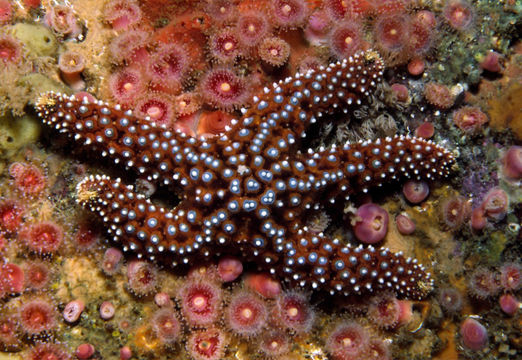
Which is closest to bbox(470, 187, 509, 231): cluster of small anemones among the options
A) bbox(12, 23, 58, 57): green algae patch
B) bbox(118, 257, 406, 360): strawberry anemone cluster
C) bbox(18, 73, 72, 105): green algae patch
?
bbox(118, 257, 406, 360): strawberry anemone cluster

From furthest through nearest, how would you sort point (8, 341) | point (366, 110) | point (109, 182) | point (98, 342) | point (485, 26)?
point (485, 26)
point (366, 110)
point (98, 342)
point (8, 341)
point (109, 182)

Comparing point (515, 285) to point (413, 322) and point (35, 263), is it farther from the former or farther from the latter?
point (35, 263)

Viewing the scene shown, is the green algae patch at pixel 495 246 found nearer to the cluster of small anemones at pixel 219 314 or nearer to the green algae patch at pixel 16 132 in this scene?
the cluster of small anemones at pixel 219 314

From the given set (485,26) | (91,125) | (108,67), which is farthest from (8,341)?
(485,26)

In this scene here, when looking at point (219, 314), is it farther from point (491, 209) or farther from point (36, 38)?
point (36, 38)

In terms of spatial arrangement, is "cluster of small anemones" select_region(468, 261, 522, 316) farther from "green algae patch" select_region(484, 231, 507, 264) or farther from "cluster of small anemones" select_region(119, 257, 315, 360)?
"cluster of small anemones" select_region(119, 257, 315, 360)

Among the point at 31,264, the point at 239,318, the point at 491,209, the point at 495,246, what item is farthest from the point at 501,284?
the point at 31,264
